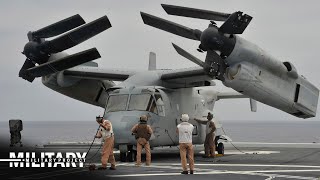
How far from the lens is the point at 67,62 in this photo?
864 inches

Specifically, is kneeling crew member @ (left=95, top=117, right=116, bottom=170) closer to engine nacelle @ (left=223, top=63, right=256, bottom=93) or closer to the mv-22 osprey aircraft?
the mv-22 osprey aircraft

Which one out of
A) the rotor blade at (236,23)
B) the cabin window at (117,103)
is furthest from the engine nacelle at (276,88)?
the cabin window at (117,103)

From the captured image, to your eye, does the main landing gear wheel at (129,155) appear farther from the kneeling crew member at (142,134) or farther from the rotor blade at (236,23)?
the rotor blade at (236,23)

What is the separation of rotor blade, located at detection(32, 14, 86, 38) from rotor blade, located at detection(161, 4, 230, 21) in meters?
4.10

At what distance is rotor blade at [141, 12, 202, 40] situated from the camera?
21602mm

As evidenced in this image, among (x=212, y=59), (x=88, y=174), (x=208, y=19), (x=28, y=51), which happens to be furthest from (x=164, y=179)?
(x=28, y=51)

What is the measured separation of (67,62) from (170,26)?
174 inches

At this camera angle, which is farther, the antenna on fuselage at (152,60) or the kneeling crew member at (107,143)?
the antenna on fuselage at (152,60)

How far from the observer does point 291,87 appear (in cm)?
2145

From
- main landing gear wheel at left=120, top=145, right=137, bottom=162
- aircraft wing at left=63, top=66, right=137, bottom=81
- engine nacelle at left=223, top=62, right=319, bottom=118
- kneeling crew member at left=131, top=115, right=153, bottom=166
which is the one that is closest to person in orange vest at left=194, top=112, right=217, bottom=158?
engine nacelle at left=223, top=62, right=319, bottom=118

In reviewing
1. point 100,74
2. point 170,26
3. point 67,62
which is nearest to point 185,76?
point 170,26

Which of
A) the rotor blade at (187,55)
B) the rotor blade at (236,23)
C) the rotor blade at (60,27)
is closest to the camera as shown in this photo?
the rotor blade at (236,23)

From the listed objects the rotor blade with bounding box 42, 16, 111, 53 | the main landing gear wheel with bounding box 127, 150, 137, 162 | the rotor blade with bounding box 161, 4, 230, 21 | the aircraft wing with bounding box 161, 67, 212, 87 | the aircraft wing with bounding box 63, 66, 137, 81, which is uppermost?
the rotor blade with bounding box 161, 4, 230, 21

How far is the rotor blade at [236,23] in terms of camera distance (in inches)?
754
